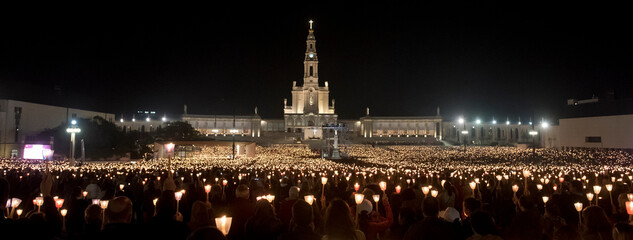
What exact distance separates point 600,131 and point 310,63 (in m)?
64.0

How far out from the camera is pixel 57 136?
5281 cm

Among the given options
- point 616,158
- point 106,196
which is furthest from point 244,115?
point 106,196

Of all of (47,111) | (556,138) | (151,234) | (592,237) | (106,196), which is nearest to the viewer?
(151,234)

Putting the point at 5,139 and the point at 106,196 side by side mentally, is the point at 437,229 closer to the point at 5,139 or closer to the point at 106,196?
the point at 106,196

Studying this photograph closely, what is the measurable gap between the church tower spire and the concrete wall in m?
56.9

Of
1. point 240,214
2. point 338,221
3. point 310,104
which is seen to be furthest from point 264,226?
point 310,104

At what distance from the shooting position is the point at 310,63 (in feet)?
340

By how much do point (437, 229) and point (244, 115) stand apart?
100 metres

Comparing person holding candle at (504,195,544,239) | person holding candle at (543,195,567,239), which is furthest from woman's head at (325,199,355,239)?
person holding candle at (543,195,567,239)

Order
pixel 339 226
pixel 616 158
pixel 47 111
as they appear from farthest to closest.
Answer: pixel 47 111 → pixel 616 158 → pixel 339 226

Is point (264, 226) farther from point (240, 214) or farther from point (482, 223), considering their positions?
point (482, 223)

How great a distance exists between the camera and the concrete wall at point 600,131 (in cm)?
5388

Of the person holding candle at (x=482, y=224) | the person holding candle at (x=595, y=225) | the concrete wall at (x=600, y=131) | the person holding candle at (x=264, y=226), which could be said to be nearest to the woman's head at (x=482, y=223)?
the person holding candle at (x=482, y=224)

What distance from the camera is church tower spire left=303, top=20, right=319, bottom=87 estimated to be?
338ft
